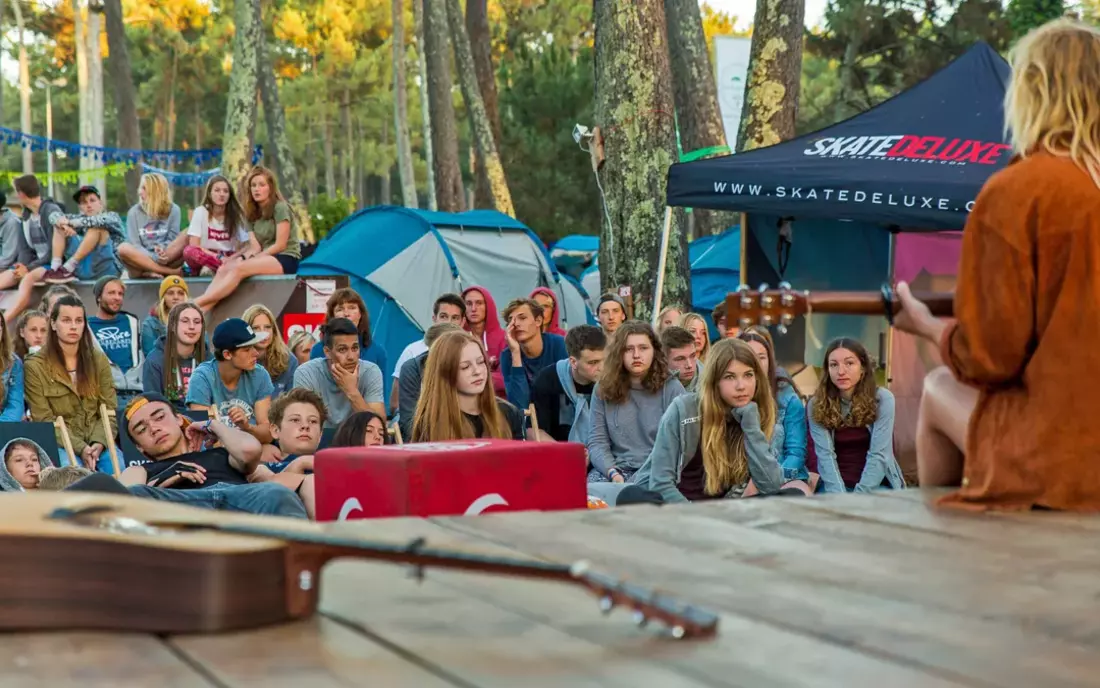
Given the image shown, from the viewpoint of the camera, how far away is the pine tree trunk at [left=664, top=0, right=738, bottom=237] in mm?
17047

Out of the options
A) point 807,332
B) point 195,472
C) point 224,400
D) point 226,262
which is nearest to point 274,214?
point 226,262

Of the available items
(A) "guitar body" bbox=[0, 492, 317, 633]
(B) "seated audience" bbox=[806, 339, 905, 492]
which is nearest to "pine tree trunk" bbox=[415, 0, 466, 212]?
(B) "seated audience" bbox=[806, 339, 905, 492]

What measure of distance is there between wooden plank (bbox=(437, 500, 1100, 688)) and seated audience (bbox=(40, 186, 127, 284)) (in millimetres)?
9811

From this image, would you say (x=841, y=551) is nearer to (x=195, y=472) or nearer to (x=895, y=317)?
(x=895, y=317)

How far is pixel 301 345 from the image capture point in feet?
32.1

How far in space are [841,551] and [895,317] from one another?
3.19 feet

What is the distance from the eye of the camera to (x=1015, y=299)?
281 cm

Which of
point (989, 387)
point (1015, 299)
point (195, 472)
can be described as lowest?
point (195, 472)

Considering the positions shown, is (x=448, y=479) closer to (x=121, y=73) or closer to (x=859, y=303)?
(x=859, y=303)

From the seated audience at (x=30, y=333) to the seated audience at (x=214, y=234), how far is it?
80.3 inches

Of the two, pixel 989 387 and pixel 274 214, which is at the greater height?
pixel 274 214

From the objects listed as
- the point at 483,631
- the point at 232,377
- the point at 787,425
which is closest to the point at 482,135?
the point at 232,377

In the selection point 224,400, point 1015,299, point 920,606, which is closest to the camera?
point 920,606

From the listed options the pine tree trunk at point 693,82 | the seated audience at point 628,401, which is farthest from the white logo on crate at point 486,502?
the pine tree trunk at point 693,82
